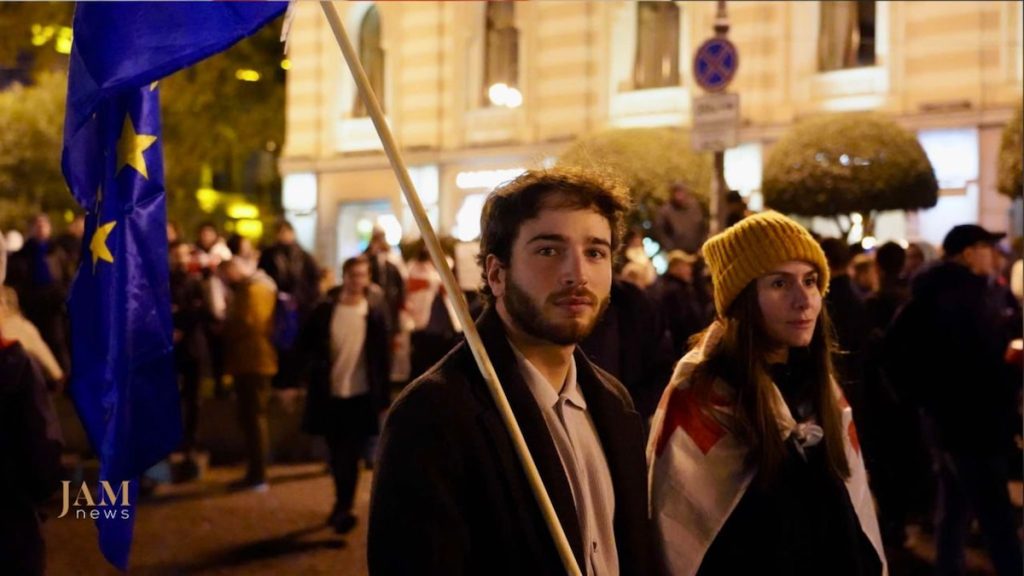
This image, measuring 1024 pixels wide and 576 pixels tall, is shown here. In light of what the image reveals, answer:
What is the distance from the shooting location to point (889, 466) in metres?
8.95

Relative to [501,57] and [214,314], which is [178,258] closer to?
[214,314]

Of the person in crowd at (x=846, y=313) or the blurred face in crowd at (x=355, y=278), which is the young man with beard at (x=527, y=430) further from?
the blurred face in crowd at (x=355, y=278)

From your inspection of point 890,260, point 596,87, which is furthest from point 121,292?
point 596,87

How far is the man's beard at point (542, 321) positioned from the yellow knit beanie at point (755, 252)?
1.08 m

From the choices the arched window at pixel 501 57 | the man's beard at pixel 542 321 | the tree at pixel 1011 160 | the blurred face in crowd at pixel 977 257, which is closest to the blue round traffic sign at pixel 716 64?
the blurred face in crowd at pixel 977 257

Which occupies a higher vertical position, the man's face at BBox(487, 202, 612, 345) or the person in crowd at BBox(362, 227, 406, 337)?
the man's face at BBox(487, 202, 612, 345)

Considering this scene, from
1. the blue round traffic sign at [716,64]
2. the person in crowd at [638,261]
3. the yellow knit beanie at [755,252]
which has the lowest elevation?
the person in crowd at [638,261]

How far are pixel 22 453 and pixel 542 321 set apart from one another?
2.45 meters

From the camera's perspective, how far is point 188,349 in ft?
37.6

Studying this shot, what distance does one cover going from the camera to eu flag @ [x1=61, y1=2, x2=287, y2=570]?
12.4 ft

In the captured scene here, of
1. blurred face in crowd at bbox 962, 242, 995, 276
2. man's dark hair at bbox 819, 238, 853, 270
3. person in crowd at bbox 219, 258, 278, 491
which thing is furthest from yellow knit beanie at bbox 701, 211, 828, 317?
person in crowd at bbox 219, 258, 278, 491

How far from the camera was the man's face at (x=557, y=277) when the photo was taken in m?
Result: 2.78

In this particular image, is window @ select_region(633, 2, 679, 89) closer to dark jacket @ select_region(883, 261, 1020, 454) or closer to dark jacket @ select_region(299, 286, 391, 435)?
dark jacket @ select_region(299, 286, 391, 435)

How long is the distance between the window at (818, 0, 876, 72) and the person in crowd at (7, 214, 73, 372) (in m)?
15.1
